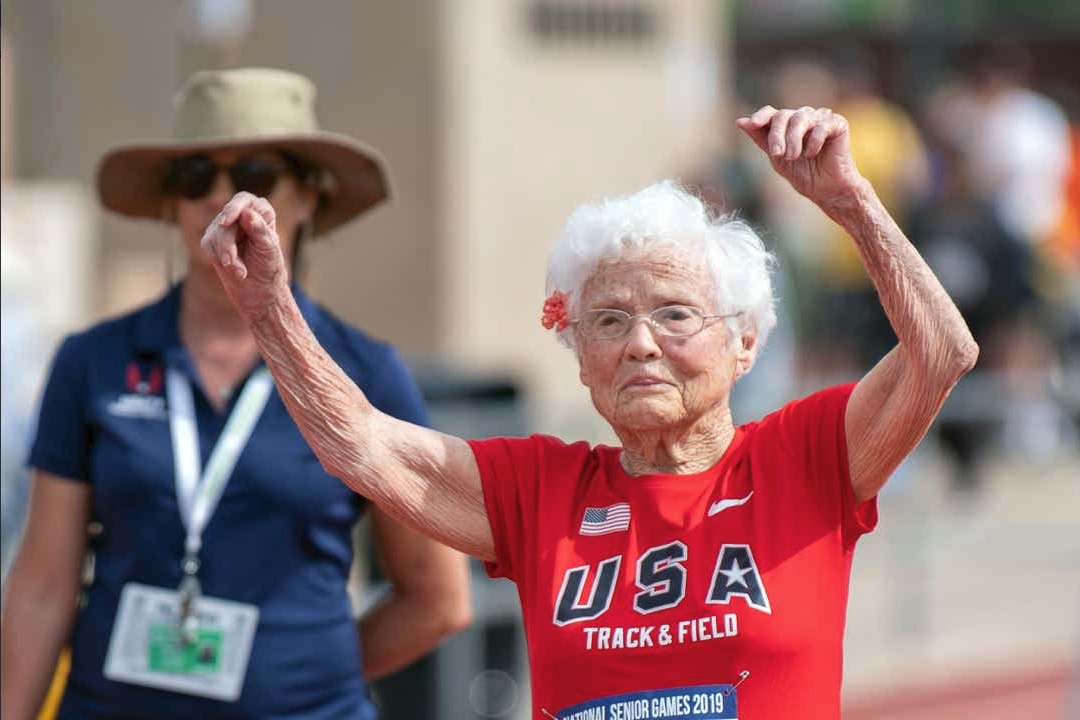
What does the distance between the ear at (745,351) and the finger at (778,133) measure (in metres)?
0.41

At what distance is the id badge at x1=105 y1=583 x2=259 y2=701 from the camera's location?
376cm

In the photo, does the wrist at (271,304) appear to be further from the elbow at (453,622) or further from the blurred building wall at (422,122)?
the blurred building wall at (422,122)

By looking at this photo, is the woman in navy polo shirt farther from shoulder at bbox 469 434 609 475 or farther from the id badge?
shoulder at bbox 469 434 609 475

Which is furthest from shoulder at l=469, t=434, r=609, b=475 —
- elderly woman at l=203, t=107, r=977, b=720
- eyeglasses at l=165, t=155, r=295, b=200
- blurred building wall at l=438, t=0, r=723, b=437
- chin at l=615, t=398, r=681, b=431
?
blurred building wall at l=438, t=0, r=723, b=437

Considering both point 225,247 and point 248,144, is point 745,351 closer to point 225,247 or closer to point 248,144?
point 225,247

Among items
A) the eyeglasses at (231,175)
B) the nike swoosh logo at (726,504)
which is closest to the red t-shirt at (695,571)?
the nike swoosh logo at (726,504)

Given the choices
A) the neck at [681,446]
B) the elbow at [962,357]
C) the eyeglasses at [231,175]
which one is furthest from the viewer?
the eyeglasses at [231,175]

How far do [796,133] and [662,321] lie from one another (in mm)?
409

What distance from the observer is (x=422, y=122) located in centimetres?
1131

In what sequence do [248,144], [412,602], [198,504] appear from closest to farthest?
1. [198,504]
2. [248,144]
3. [412,602]

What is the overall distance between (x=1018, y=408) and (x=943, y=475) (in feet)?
2.02

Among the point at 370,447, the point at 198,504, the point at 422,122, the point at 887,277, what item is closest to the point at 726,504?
the point at 887,277

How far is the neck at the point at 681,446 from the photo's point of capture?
3207 millimetres

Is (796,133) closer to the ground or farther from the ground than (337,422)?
farther from the ground
